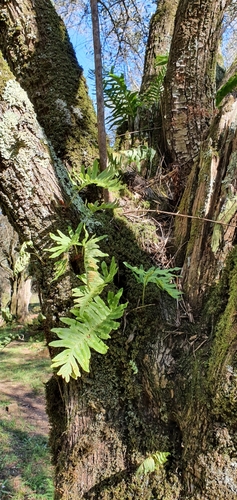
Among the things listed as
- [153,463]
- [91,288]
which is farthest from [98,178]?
[153,463]

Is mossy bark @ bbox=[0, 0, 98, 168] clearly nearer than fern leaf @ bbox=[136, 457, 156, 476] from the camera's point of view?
No

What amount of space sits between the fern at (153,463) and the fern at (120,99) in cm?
189

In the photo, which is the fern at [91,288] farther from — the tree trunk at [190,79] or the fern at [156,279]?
the tree trunk at [190,79]

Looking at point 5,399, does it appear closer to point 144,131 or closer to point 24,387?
point 24,387

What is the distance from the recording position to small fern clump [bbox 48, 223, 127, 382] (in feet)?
3.94

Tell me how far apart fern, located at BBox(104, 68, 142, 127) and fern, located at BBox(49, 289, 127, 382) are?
1411 mm

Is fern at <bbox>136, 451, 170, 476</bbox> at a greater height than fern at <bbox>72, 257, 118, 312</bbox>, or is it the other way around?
fern at <bbox>72, 257, 118, 312</bbox>

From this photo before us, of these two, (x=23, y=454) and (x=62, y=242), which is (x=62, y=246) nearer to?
(x=62, y=242)

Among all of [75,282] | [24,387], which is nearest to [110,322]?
[75,282]

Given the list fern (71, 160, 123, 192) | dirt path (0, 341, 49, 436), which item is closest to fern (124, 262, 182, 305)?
fern (71, 160, 123, 192)

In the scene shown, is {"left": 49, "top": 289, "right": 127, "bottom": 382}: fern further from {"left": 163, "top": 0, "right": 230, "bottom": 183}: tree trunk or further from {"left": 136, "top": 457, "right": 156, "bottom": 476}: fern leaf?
{"left": 163, "top": 0, "right": 230, "bottom": 183}: tree trunk

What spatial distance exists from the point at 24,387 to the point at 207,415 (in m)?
5.50

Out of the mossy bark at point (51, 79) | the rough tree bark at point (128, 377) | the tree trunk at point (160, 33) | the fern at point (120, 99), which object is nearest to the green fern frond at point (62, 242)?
the rough tree bark at point (128, 377)

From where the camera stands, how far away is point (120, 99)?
2.31m
